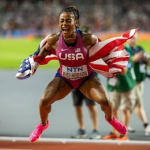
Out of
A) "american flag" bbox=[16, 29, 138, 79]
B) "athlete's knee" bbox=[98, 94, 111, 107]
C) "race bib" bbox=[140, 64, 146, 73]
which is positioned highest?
"race bib" bbox=[140, 64, 146, 73]

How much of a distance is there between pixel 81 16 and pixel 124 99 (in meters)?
22.2

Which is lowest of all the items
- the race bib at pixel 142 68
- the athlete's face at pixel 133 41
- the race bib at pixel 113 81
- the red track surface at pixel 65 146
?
the red track surface at pixel 65 146

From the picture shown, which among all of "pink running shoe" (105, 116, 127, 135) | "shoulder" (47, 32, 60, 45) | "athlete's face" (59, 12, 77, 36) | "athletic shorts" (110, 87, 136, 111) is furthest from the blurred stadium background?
"athlete's face" (59, 12, 77, 36)

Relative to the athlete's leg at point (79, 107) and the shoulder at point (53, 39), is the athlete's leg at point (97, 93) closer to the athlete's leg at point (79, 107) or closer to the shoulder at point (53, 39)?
the shoulder at point (53, 39)

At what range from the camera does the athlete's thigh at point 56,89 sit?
4.90 meters

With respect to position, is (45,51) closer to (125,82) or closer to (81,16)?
(125,82)

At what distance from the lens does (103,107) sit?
498 centimetres

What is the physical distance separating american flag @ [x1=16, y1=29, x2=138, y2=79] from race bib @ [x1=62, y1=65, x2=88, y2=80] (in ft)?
0.36

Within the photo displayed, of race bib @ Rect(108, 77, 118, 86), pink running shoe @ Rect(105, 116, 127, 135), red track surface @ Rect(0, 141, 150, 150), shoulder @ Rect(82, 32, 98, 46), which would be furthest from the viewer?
race bib @ Rect(108, 77, 118, 86)

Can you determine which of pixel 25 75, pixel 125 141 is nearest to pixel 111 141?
pixel 125 141

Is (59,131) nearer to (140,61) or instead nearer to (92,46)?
(140,61)

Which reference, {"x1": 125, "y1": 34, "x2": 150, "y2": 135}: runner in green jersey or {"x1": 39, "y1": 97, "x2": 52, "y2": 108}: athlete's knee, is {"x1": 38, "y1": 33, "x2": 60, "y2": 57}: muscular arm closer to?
{"x1": 39, "y1": 97, "x2": 52, "y2": 108}: athlete's knee

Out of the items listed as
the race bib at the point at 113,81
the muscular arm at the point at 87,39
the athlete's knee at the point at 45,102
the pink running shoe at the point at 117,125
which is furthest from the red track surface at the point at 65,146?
the muscular arm at the point at 87,39

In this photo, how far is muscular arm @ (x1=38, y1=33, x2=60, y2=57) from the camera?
477 centimetres
